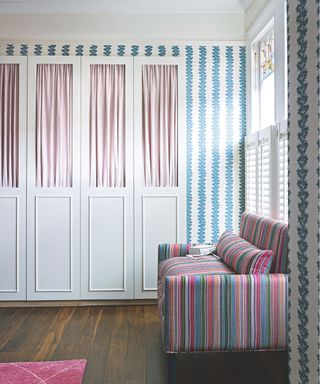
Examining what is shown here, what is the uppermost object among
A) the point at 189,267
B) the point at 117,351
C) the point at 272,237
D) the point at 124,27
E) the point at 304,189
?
the point at 124,27

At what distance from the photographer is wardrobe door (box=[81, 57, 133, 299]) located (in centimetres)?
449

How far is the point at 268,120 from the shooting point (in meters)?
4.09

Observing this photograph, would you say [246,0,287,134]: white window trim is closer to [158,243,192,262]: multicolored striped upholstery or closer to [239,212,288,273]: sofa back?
[239,212,288,273]: sofa back

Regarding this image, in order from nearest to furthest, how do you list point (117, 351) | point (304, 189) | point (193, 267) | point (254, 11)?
point (304, 189)
point (117, 351)
point (193, 267)
point (254, 11)

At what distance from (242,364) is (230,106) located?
253cm

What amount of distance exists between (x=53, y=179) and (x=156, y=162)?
1.01 metres

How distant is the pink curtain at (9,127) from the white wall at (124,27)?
0.42m

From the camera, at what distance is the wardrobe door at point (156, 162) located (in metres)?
4.52

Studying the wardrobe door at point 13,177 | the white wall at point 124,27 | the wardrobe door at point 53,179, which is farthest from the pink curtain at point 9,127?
the white wall at point 124,27

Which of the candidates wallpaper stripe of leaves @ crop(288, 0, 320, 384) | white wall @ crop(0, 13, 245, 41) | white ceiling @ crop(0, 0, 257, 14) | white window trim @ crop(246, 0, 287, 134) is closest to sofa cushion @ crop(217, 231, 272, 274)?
white window trim @ crop(246, 0, 287, 134)

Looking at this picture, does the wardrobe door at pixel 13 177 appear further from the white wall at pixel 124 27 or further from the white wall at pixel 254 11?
the white wall at pixel 254 11

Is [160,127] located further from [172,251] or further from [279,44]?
[279,44]

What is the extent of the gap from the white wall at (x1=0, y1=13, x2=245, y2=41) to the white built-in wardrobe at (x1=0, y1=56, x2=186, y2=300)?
0.86 ft

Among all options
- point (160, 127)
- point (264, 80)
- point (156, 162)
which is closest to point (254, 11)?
point (264, 80)
